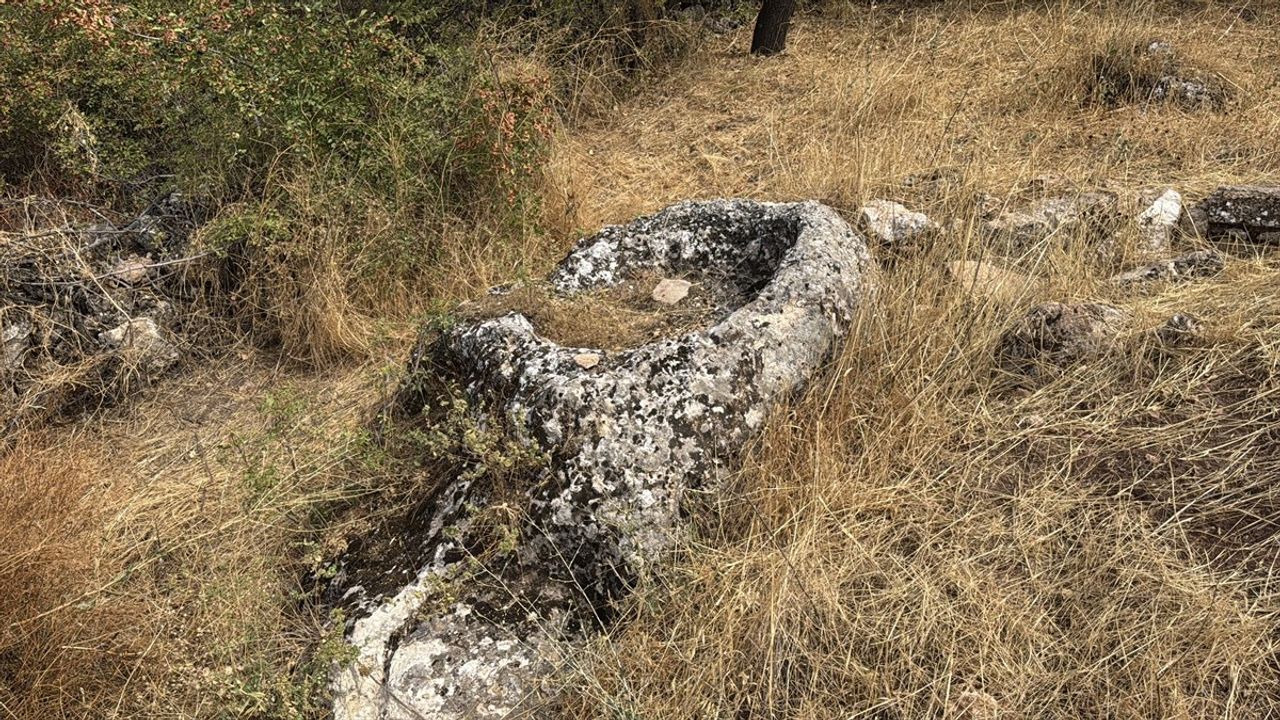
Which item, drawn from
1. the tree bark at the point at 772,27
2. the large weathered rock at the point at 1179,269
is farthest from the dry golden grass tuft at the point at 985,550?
the tree bark at the point at 772,27

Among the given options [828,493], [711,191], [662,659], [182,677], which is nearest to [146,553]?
[182,677]

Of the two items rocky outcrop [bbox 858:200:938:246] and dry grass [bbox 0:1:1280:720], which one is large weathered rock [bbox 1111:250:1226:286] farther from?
rocky outcrop [bbox 858:200:938:246]

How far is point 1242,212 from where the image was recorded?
153 inches

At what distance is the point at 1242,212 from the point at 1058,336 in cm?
162

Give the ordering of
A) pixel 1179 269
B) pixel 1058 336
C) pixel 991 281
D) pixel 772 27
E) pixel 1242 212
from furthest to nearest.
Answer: pixel 772 27 < pixel 1242 212 < pixel 1179 269 < pixel 991 281 < pixel 1058 336

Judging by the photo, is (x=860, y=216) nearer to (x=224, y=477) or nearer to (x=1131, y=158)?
(x=1131, y=158)

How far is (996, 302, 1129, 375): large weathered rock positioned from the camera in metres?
2.97

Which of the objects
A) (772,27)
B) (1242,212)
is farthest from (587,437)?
(772,27)

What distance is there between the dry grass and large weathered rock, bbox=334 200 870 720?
12 centimetres

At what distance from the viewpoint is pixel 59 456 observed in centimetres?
336

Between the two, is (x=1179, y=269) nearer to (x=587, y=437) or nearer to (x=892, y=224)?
(x=892, y=224)

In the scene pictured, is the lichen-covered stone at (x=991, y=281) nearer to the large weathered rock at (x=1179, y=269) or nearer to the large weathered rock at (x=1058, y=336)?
the large weathered rock at (x=1058, y=336)

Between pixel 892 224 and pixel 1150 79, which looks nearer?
pixel 892 224

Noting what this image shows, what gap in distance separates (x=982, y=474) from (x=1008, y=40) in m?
4.79
